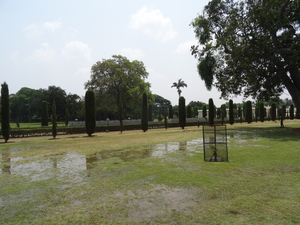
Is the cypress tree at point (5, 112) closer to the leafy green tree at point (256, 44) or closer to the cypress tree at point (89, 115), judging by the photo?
the cypress tree at point (89, 115)

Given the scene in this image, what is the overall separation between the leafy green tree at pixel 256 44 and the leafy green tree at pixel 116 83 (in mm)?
17336

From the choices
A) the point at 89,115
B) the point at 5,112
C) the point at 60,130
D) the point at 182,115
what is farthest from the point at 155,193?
the point at 182,115

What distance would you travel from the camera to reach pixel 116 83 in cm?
4238

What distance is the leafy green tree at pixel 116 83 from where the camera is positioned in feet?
135

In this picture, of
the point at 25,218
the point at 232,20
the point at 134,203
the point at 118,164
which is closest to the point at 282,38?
the point at 232,20

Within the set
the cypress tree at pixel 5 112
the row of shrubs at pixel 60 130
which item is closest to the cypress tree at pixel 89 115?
the row of shrubs at pixel 60 130

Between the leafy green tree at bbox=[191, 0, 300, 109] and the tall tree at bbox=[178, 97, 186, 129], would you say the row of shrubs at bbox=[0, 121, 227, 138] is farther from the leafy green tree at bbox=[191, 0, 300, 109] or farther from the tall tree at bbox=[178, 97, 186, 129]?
the leafy green tree at bbox=[191, 0, 300, 109]

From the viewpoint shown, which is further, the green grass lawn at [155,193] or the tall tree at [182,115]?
the tall tree at [182,115]

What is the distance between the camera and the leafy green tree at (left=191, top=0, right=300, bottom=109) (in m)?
20.3

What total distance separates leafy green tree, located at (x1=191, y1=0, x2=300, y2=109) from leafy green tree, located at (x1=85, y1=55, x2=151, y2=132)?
56.9 ft

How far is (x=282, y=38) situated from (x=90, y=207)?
2524cm

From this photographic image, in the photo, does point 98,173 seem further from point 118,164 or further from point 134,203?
point 134,203

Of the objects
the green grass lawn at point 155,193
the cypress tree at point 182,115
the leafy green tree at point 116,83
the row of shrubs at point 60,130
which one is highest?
the leafy green tree at point 116,83

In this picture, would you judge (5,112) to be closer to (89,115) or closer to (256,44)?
(89,115)
